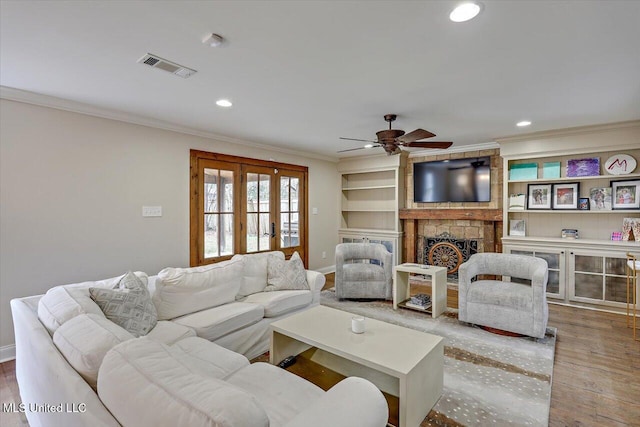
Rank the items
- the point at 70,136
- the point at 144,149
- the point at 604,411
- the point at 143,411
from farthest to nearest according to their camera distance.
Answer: the point at 144,149
the point at 70,136
the point at 604,411
the point at 143,411

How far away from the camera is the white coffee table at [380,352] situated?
1.82 metres

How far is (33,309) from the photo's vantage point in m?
2.01

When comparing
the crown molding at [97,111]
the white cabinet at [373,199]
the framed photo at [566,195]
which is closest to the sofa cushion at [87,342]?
the crown molding at [97,111]

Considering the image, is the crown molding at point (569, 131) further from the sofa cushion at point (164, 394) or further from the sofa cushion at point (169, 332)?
the sofa cushion at point (164, 394)

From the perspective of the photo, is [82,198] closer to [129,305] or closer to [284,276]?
[129,305]

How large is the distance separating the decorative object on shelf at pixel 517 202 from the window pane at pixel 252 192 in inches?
154

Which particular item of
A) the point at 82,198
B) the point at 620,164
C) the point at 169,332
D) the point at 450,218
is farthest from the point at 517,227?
the point at 82,198

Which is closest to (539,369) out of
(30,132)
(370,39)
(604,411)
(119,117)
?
(604,411)

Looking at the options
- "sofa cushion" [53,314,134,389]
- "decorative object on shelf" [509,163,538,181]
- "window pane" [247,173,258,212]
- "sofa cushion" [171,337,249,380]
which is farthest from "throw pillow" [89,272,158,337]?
"decorative object on shelf" [509,163,538,181]

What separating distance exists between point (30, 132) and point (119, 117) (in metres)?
0.79

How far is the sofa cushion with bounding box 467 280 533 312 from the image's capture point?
3.14 m

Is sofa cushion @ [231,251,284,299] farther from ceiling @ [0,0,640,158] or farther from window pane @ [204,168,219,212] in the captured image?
ceiling @ [0,0,640,158]

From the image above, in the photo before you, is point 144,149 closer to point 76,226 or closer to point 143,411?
point 76,226

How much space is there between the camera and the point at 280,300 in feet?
10.2
